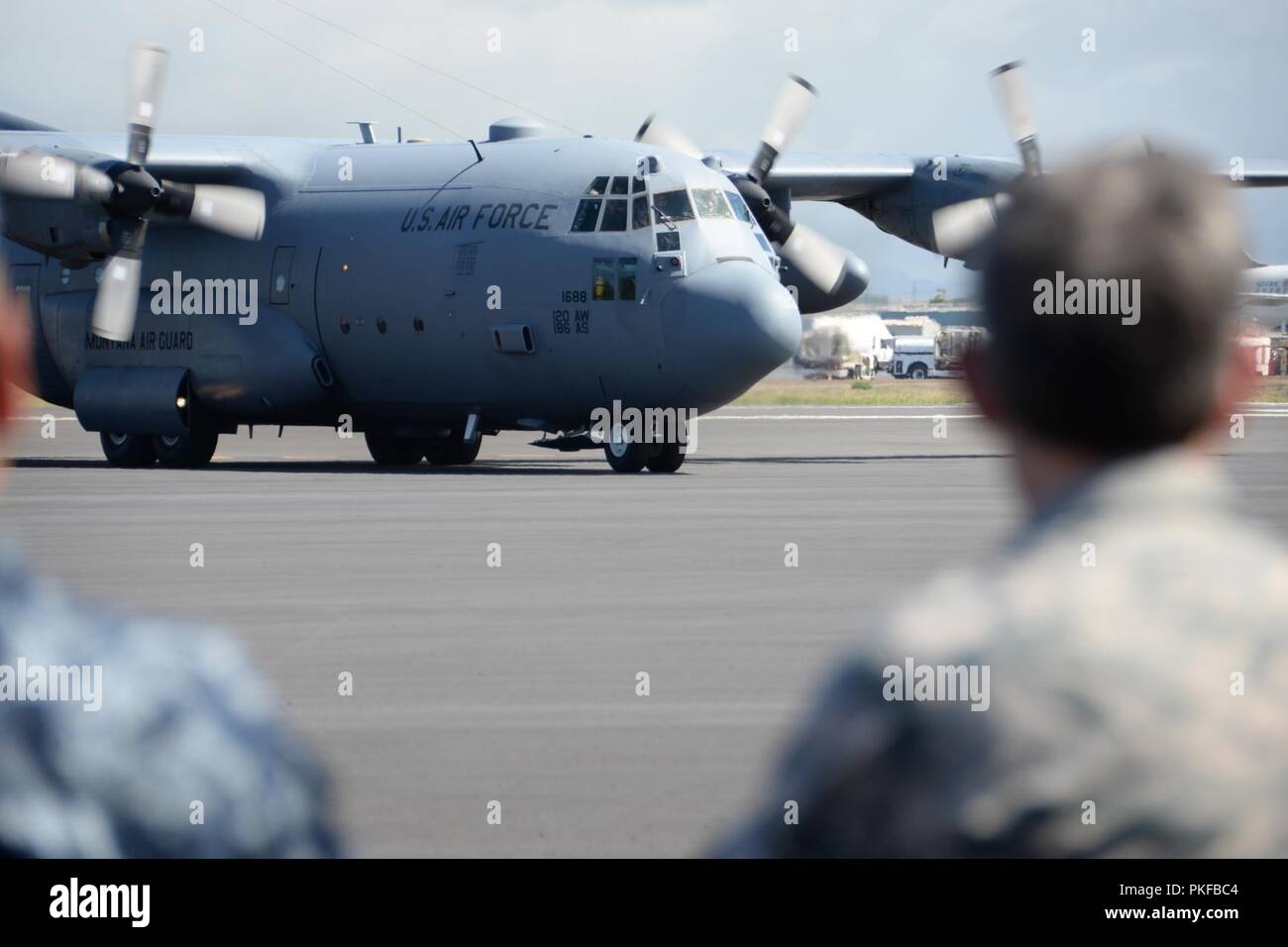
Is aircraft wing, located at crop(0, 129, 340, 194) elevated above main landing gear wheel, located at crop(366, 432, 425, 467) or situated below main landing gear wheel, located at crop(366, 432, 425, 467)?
above

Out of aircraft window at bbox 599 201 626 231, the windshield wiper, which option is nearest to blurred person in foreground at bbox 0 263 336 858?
the windshield wiper

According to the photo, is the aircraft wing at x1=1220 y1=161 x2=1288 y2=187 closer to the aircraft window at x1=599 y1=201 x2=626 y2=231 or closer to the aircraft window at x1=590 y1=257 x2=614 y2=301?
the aircraft window at x1=599 y1=201 x2=626 y2=231

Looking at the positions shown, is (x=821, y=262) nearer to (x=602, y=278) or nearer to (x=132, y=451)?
(x=602, y=278)

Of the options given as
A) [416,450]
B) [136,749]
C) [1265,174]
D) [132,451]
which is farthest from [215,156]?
[136,749]

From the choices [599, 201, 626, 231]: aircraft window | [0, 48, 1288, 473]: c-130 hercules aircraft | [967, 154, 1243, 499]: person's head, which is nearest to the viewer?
[967, 154, 1243, 499]: person's head

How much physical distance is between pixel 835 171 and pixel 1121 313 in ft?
103

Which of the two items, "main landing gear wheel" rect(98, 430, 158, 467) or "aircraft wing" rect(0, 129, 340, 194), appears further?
"main landing gear wheel" rect(98, 430, 158, 467)

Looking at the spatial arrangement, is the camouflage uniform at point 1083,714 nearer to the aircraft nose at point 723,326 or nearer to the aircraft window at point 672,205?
the aircraft nose at point 723,326

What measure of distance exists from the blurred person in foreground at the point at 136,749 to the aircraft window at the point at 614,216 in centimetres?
2276

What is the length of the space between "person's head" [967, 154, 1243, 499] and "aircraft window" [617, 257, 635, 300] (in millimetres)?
22676

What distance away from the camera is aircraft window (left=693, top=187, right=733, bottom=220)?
24.8 metres
